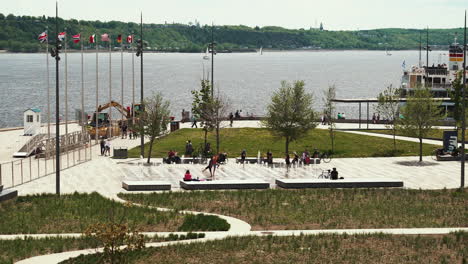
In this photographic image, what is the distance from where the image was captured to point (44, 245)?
95.1 feet

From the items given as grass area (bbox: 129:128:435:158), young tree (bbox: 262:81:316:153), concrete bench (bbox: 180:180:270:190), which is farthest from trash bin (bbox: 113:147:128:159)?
concrete bench (bbox: 180:180:270:190)

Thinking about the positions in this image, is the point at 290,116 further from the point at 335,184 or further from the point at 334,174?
the point at 335,184

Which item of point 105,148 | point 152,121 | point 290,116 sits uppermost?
point 290,116

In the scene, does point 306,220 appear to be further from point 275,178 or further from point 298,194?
point 275,178

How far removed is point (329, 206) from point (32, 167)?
19933 mm

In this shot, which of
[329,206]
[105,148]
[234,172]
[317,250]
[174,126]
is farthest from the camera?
[174,126]

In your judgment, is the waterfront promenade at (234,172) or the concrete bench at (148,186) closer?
the concrete bench at (148,186)

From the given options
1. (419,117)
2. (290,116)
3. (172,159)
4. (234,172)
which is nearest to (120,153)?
(172,159)

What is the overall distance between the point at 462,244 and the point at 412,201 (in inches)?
344

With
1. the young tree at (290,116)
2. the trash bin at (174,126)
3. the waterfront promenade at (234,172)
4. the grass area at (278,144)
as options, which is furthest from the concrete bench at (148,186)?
the trash bin at (174,126)

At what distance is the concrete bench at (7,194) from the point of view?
1481 inches

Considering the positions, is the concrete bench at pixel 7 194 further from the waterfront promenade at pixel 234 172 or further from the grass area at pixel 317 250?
the grass area at pixel 317 250

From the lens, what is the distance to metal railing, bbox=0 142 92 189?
4361 centimetres

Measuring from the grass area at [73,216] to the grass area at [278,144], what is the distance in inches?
704
